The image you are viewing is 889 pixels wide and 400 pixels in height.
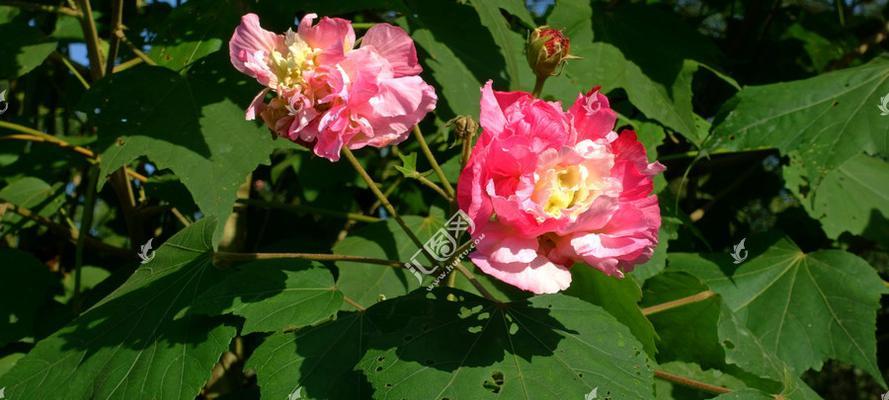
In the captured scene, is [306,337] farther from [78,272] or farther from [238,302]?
[78,272]

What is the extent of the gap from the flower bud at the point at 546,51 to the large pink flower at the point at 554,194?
16 centimetres

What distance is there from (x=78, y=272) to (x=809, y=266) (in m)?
1.64

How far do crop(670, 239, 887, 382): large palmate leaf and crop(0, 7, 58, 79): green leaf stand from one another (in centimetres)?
143

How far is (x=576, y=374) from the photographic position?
1.08 m

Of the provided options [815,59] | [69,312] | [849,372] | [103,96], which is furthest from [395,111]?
[849,372]

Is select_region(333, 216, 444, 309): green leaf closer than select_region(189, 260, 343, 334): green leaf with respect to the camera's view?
No

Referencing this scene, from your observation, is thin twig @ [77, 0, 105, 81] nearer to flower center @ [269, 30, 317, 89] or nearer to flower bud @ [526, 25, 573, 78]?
flower center @ [269, 30, 317, 89]

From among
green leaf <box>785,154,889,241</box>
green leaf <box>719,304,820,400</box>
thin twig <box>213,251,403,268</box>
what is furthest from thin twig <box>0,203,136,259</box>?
green leaf <box>785,154,889,241</box>

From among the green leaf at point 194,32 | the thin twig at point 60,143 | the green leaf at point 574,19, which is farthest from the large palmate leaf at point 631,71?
the thin twig at point 60,143

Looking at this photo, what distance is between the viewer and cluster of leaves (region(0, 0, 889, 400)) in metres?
1.18

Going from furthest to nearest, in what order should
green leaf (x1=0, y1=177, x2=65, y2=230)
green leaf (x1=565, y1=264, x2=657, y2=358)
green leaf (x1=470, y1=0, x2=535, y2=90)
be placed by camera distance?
green leaf (x1=0, y1=177, x2=65, y2=230)
green leaf (x1=470, y1=0, x2=535, y2=90)
green leaf (x1=565, y1=264, x2=657, y2=358)

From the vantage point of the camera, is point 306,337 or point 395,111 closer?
point 395,111

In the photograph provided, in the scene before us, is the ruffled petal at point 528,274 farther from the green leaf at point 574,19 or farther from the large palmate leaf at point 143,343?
the green leaf at point 574,19

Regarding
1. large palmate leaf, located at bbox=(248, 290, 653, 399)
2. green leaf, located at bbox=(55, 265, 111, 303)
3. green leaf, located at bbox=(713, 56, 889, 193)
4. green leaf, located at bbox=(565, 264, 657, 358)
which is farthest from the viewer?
green leaf, located at bbox=(55, 265, 111, 303)
